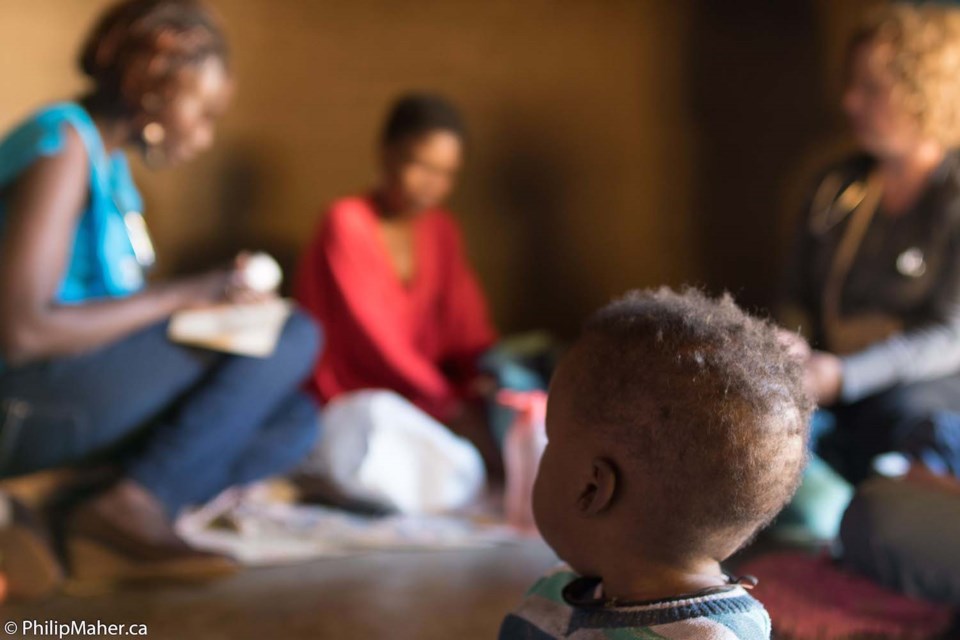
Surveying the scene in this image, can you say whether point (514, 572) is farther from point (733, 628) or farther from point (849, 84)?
point (849, 84)

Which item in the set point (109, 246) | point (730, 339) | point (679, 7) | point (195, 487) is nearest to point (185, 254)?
point (109, 246)

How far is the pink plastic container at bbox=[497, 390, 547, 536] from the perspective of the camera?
1.73 meters

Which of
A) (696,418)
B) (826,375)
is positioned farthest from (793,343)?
(826,375)

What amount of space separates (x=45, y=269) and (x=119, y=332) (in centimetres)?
15

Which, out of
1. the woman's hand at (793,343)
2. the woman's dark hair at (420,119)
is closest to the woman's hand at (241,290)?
the woman's dark hair at (420,119)

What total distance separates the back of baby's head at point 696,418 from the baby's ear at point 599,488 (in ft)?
0.04

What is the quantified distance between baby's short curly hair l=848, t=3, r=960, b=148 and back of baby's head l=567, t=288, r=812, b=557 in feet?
3.27

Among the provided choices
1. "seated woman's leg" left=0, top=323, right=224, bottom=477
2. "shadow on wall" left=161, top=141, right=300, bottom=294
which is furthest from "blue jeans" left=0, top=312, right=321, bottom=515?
"shadow on wall" left=161, top=141, right=300, bottom=294

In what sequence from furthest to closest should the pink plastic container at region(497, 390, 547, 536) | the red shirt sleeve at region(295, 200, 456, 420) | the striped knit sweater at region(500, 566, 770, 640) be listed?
the red shirt sleeve at region(295, 200, 456, 420)
the pink plastic container at region(497, 390, 547, 536)
the striped knit sweater at region(500, 566, 770, 640)

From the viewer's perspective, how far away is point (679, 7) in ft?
8.33

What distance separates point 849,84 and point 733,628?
4.03 feet

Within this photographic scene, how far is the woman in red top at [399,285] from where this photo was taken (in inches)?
79.0

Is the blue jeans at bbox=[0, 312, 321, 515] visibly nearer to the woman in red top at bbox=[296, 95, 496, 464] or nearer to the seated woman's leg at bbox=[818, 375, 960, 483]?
the woman in red top at bbox=[296, 95, 496, 464]

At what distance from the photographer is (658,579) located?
817 mm
